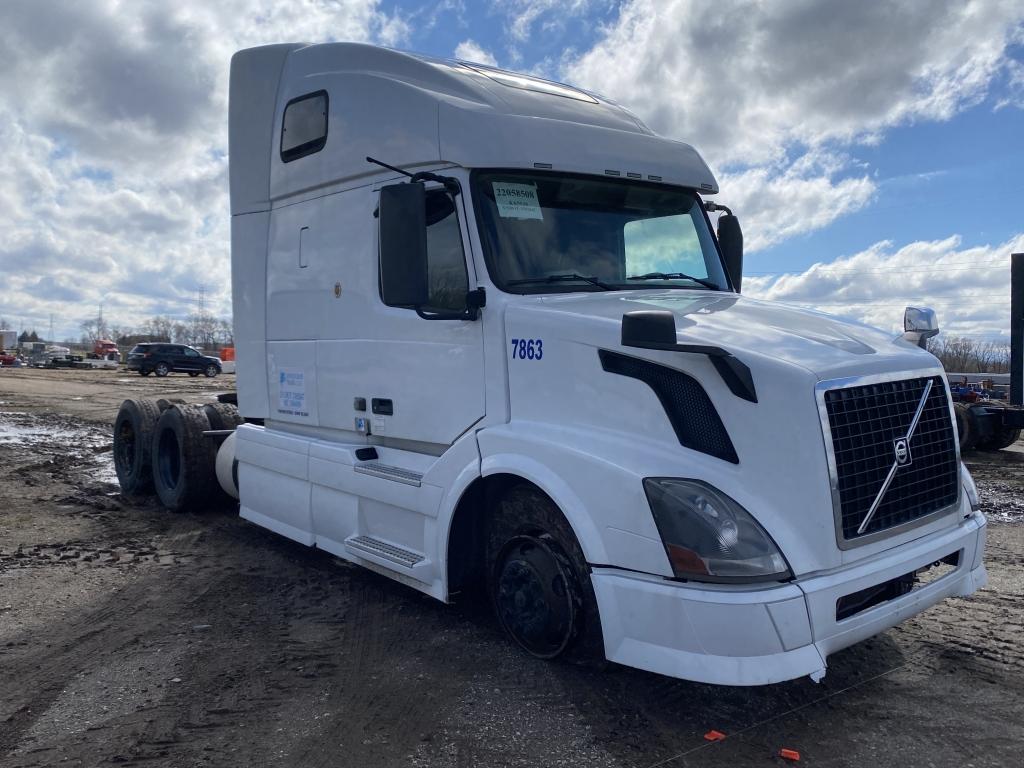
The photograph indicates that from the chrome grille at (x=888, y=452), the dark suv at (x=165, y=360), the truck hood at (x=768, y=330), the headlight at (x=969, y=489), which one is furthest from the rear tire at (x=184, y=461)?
the dark suv at (x=165, y=360)

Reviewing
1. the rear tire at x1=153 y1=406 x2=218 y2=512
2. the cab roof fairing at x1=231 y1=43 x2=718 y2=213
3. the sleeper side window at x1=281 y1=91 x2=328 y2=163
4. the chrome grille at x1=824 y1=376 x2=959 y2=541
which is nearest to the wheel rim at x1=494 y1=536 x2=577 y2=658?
the chrome grille at x1=824 y1=376 x2=959 y2=541

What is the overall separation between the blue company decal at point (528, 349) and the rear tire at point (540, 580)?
668mm

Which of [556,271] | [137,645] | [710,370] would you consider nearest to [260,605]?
[137,645]

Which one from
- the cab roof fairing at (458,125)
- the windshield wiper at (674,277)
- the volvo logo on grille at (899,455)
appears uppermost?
the cab roof fairing at (458,125)

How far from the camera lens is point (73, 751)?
362cm

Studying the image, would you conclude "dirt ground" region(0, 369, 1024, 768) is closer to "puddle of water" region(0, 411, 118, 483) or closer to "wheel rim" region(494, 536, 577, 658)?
"wheel rim" region(494, 536, 577, 658)

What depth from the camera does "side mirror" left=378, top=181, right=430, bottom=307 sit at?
439cm

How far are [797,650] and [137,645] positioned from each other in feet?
12.0

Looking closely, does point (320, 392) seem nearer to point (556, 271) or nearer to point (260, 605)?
point (260, 605)

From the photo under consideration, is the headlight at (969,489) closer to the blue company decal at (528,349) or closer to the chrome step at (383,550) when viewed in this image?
the blue company decal at (528,349)

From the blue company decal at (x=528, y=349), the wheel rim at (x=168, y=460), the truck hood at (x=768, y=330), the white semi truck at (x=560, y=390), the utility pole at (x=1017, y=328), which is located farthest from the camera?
the utility pole at (x=1017, y=328)

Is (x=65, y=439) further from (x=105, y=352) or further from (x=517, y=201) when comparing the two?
(x=105, y=352)

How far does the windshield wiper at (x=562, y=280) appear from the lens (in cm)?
452

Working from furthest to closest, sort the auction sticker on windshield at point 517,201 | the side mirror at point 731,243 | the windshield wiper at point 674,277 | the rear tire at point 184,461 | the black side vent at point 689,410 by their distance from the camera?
1. the rear tire at point 184,461
2. the side mirror at point 731,243
3. the windshield wiper at point 674,277
4. the auction sticker on windshield at point 517,201
5. the black side vent at point 689,410
